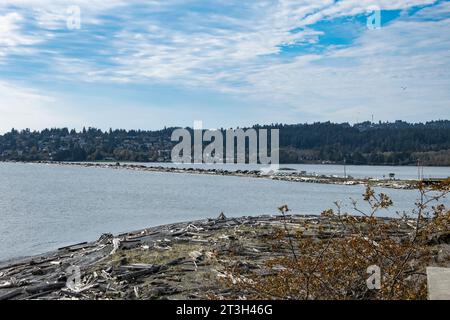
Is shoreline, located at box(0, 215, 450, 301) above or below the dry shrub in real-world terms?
below

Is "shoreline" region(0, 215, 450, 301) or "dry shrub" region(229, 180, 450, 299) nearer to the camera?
"dry shrub" region(229, 180, 450, 299)

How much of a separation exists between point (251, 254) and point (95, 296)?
20.8 feet

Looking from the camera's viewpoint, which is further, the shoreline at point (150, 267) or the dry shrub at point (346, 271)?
the shoreline at point (150, 267)

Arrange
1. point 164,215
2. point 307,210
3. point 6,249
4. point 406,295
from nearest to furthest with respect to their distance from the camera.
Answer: point 406,295 → point 6,249 → point 164,215 → point 307,210

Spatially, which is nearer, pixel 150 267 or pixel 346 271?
pixel 346 271

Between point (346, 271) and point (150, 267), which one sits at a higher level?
point (346, 271)

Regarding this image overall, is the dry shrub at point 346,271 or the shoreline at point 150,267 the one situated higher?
the dry shrub at point 346,271

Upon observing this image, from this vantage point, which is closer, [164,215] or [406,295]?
[406,295]

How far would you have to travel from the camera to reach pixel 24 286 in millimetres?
16172

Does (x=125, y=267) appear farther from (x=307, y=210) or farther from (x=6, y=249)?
(x=307, y=210)

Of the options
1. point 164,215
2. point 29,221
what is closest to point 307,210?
point 164,215
